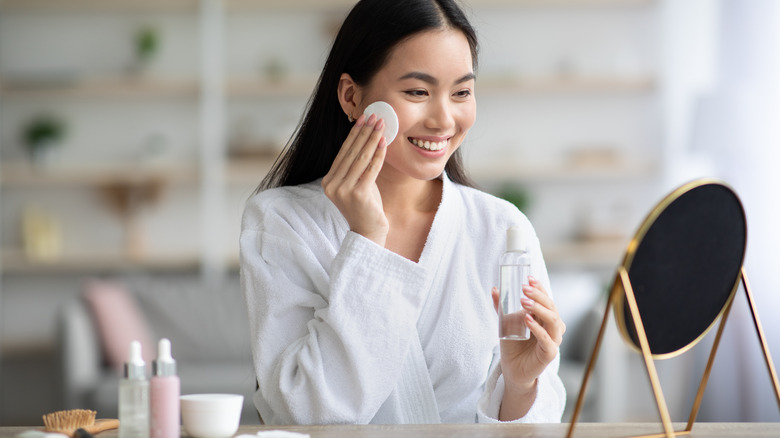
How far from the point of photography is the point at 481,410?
1.44 m

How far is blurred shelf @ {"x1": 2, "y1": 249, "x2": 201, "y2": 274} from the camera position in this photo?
4.83 meters

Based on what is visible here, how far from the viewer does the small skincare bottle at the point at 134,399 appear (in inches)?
42.2

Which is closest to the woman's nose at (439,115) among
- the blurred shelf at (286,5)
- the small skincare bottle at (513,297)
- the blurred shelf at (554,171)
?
the small skincare bottle at (513,297)

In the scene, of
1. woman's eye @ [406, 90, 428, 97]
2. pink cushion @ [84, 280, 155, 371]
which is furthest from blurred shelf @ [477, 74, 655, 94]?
woman's eye @ [406, 90, 428, 97]

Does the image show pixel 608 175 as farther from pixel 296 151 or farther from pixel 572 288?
pixel 296 151

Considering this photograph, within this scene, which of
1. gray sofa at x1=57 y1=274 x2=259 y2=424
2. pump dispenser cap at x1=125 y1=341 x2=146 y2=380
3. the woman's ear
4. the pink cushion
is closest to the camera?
pump dispenser cap at x1=125 y1=341 x2=146 y2=380

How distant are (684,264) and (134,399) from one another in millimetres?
695

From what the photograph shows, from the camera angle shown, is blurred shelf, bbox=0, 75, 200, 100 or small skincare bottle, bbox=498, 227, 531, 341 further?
blurred shelf, bbox=0, 75, 200, 100

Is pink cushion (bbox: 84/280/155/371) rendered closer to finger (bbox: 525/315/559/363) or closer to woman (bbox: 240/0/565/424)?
woman (bbox: 240/0/565/424)

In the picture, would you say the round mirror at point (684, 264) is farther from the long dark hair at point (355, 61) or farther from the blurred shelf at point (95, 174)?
the blurred shelf at point (95, 174)

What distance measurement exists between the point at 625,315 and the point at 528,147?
4.16 m

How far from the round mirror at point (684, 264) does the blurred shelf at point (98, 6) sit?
4.37m

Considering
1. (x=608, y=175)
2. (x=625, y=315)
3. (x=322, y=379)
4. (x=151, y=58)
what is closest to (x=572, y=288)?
(x=608, y=175)

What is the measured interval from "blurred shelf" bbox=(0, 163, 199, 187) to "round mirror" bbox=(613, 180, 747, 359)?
4093 millimetres
